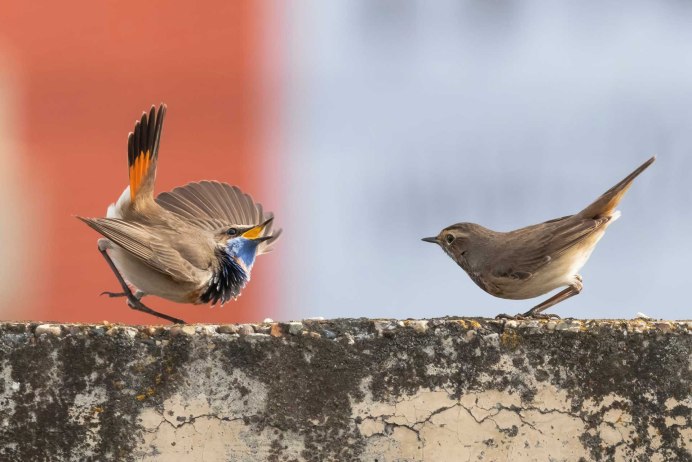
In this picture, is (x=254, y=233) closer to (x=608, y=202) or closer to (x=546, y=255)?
(x=546, y=255)

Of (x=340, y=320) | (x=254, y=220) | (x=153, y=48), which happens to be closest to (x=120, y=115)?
(x=153, y=48)

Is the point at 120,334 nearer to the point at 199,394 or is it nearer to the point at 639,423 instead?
the point at 199,394

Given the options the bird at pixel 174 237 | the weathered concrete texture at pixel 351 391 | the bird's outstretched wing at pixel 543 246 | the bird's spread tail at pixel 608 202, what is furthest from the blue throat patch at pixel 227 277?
the weathered concrete texture at pixel 351 391

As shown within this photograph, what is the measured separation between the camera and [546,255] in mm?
5621

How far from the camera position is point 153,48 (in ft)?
55.9

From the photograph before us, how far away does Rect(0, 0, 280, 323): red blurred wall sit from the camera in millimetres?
15906

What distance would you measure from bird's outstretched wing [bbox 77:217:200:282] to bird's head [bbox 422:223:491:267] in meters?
1.23

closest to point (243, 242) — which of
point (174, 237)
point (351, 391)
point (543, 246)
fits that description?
point (174, 237)

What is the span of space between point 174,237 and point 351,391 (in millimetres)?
2873

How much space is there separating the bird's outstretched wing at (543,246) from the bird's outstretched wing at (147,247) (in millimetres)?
1381

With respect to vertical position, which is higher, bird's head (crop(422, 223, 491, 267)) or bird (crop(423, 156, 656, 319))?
bird's head (crop(422, 223, 491, 267))

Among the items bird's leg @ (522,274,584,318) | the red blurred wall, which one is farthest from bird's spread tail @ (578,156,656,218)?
the red blurred wall

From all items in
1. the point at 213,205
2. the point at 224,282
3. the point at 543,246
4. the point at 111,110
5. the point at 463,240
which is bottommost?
the point at 543,246

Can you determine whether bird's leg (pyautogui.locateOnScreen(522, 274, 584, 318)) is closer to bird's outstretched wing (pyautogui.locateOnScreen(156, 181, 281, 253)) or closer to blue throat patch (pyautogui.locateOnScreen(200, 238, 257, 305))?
blue throat patch (pyautogui.locateOnScreen(200, 238, 257, 305))
